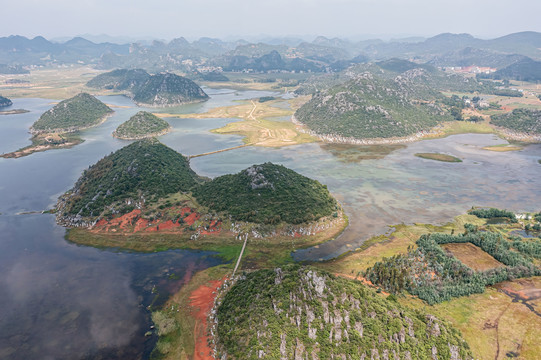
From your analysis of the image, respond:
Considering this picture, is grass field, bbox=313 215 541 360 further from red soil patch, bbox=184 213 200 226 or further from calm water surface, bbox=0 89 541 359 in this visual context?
red soil patch, bbox=184 213 200 226

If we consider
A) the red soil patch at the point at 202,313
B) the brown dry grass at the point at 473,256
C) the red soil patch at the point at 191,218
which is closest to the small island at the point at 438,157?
the brown dry grass at the point at 473,256

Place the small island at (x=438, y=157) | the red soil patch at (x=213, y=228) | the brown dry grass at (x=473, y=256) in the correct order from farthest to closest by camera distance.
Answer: the small island at (x=438, y=157) → the red soil patch at (x=213, y=228) → the brown dry grass at (x=473, y=256)

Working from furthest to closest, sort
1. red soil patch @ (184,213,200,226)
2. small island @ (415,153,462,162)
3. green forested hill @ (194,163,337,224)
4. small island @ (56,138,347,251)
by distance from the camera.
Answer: small island @ (415,153,462,162), red soil patch @ (184,213,200,226), green forested hill @ (194,163,337,224), small island @ (56,138,347,251)

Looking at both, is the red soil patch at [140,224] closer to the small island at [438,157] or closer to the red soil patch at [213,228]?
the red soil patch at [213,228]

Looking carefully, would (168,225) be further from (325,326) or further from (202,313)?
(325,326)

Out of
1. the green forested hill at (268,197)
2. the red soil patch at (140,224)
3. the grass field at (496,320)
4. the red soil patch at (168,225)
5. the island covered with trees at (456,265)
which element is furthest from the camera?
the red soil patch at (168,225)

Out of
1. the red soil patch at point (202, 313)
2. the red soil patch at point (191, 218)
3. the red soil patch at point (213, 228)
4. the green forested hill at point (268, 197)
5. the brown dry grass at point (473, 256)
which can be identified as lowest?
the red soil patch at point (202, 313)

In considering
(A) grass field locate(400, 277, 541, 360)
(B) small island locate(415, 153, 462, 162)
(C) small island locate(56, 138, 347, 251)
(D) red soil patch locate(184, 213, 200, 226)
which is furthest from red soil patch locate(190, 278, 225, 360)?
(B) small island locate(415, 153, 462, 162)
